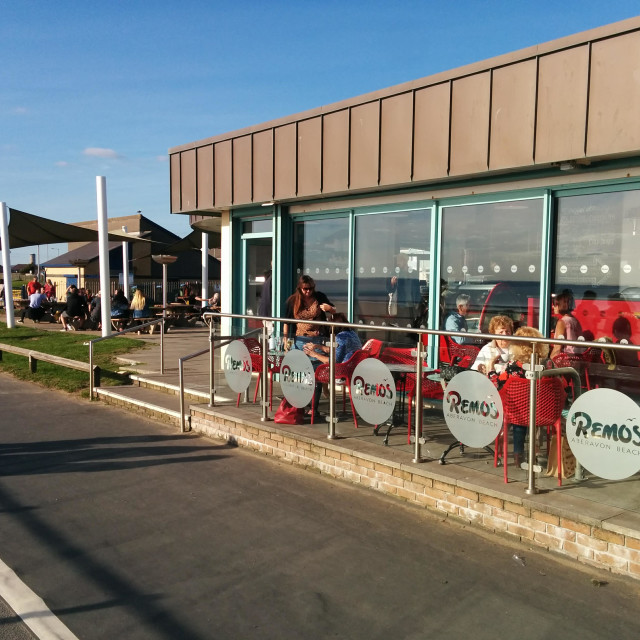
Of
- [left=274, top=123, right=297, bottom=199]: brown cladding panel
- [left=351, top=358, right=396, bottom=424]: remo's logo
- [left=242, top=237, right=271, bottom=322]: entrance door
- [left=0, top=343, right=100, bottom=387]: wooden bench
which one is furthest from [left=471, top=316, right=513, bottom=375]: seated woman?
[left=0, top=343, right=100, bottom=387]: wooden bench

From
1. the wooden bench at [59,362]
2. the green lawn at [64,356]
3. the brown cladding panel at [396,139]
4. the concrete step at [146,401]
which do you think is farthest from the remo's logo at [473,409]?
the green lawn at [64,356]

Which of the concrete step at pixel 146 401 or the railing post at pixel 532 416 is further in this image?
the concrete step at pixel 146 401

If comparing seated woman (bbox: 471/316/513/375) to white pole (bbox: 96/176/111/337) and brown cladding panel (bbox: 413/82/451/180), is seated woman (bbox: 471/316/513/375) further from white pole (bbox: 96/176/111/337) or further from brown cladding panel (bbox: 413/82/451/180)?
white pole (bbox: 96/176/111/337)

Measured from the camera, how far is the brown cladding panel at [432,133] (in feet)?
23.3

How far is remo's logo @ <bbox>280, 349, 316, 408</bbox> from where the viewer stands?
21.8ft

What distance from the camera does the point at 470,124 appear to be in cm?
687

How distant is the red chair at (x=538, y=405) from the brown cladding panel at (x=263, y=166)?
18.3 feet

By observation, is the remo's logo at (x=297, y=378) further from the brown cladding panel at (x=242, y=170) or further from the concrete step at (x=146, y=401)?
the brown cladding panel at (x=242, y=170)

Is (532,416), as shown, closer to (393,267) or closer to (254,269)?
(393,267)

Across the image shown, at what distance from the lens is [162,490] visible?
232 inches

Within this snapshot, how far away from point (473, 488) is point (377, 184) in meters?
4.21

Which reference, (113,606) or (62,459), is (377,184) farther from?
(113,606)

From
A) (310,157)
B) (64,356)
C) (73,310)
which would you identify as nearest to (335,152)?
(310,157)

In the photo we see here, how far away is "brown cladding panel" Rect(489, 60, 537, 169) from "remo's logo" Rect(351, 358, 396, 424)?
2453mm
